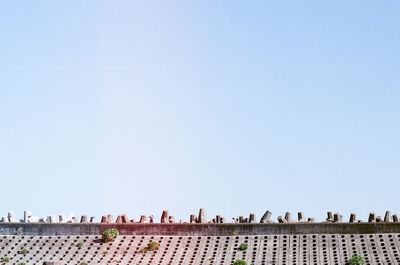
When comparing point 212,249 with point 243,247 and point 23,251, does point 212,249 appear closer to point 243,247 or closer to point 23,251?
point 243,247

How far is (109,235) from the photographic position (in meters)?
75.7

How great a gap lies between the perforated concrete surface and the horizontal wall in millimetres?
505

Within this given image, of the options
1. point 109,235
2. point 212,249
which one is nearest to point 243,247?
point 212,249

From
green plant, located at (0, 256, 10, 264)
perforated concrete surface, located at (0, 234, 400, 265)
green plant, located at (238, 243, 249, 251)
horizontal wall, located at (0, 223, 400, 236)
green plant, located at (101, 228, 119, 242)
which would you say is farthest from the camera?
green plant, located at (101, 228, 119, 242)

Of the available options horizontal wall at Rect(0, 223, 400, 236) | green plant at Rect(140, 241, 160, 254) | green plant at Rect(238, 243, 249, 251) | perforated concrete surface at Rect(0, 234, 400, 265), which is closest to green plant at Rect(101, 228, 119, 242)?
perforated concrete surface at Rect(0, 234, 400, 265)

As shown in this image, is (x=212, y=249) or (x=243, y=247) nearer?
(x=243, y=247)

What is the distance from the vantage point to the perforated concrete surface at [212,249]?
2712 inches

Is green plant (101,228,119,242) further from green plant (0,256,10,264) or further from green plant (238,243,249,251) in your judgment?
green plant (238,243,249,251)

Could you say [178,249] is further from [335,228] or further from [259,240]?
[335,228]

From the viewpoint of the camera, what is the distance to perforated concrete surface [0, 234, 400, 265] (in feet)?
226

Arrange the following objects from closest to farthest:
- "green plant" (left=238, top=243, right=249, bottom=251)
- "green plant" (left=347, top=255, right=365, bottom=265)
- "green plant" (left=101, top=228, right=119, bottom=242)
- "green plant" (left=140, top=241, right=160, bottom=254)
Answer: "green plant" (left=347, top=255, right=365, bottom=265), "green plant" (left=238, top=243, right=249, bottom=251), "green plant" (left=140, top=241, right=160, bottom=254), "green plant" (left=101, top=228, right=119, bottom=242)

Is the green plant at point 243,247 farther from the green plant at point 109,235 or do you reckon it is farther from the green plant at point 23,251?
the green plant at point 23,251

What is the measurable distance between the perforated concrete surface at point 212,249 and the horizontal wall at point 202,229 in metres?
0.51

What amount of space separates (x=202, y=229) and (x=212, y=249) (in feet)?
10.4
